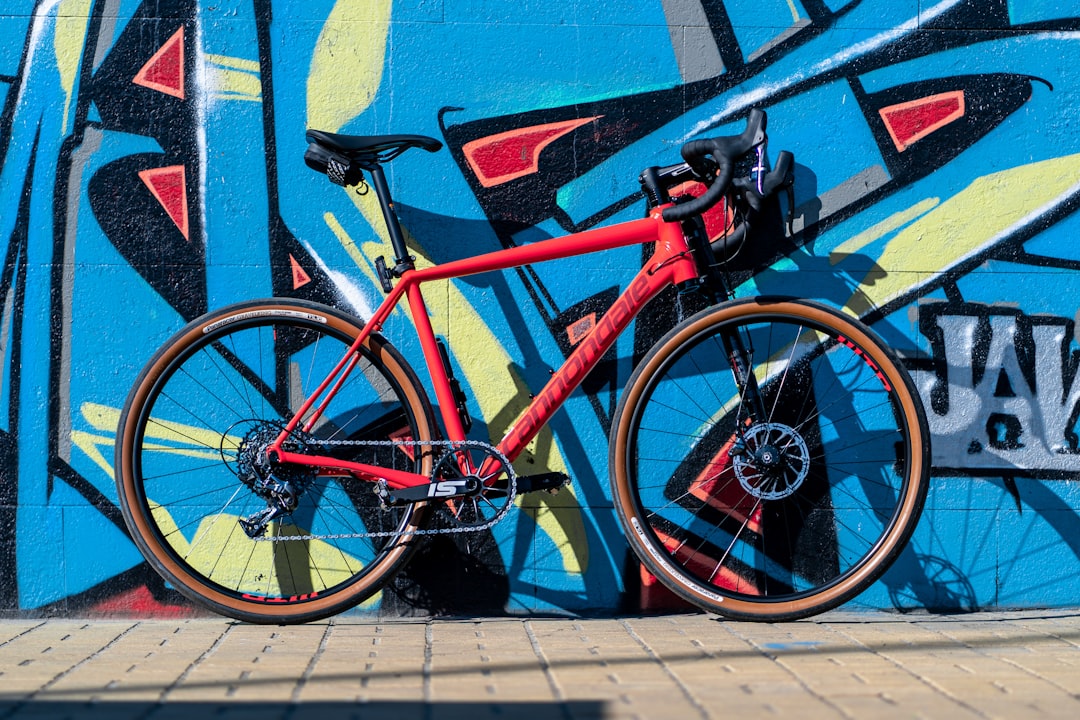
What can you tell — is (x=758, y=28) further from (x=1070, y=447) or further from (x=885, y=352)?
(x=1070, y=447)

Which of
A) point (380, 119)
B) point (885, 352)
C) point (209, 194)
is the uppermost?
point (380, 119)

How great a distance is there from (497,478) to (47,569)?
6.13 feet

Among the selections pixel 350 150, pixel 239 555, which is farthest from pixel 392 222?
pixel 239 555

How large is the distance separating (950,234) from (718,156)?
4.09ft

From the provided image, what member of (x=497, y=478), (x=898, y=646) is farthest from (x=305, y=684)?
(x=898, y=646)

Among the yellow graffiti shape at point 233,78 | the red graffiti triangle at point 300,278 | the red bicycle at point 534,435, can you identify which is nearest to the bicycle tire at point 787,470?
the red bicycle at point 534,435

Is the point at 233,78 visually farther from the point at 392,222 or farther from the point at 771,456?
the point at 771,456

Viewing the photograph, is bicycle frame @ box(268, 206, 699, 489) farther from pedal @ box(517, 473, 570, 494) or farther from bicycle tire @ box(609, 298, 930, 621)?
bicycle tire @ box(609, 298, 930, 621)

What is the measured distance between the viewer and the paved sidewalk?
2803mm

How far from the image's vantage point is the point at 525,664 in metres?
3.33

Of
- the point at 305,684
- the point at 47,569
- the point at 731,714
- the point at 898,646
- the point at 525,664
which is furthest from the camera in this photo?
the point at 47,569

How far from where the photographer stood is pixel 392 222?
13.0 ft

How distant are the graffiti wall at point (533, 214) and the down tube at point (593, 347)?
35 cm

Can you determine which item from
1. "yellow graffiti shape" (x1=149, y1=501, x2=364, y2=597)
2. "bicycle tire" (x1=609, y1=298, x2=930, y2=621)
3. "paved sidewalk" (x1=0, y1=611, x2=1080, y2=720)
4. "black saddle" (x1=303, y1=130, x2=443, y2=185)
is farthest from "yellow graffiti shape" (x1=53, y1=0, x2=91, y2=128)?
"bicycle tire" (x1=609, y1=298, x2=930, y2=621)
